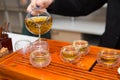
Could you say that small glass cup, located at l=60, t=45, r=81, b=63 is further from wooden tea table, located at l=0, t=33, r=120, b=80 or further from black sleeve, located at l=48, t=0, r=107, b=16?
black sleeve, located at l=48, t=0, r=107, b=16

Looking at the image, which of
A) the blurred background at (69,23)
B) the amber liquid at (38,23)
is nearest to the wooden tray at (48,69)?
the amber liquid at (38,23)

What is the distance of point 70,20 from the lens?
7.52ft

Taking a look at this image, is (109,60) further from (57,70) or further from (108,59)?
(57,70)

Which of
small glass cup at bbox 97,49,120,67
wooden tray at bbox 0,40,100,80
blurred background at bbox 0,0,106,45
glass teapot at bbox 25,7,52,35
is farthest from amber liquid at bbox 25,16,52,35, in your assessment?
blurred background at bbox 0,0,106,45

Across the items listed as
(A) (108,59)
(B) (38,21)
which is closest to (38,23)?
(B) (38,21)

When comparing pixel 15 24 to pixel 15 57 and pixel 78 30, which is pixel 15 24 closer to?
pixel 78 30

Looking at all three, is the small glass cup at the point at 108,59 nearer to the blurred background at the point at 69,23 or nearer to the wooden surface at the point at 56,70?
the wooden surface at the point at 56,70

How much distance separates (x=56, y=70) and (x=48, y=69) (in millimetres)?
28

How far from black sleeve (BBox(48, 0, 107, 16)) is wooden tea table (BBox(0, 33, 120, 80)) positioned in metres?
0.38

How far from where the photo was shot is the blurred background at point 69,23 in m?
1.94

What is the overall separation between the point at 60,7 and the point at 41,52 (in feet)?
1.42

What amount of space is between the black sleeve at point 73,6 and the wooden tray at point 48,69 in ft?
1.22

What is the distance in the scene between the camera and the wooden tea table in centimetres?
58

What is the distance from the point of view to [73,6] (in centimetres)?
107
